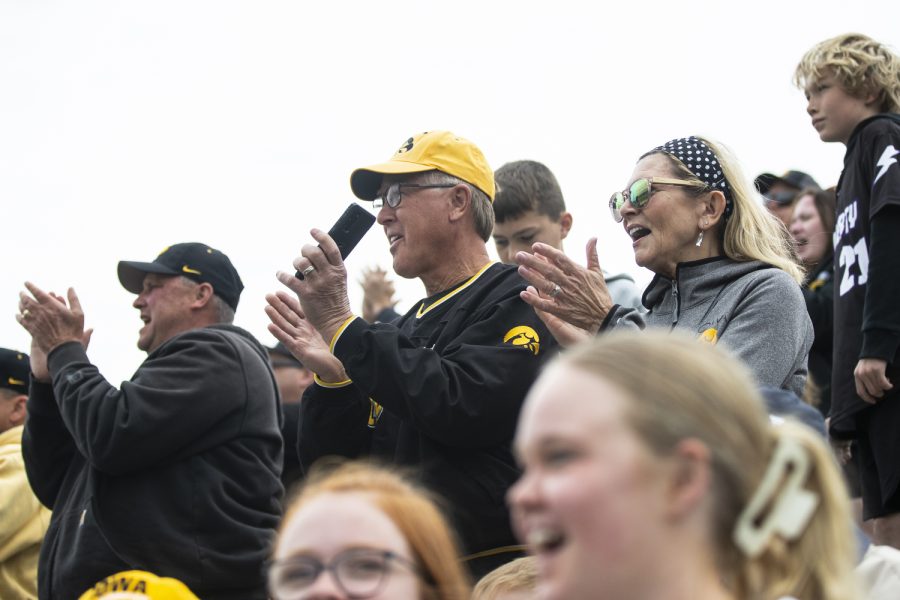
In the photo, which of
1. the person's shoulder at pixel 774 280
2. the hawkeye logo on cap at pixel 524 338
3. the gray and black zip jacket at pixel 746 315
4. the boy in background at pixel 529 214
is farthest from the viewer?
the boy in background at pixel 529 214

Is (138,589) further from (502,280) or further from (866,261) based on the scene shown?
(866,261)

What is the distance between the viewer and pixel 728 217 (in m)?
4.10

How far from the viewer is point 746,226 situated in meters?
4.05

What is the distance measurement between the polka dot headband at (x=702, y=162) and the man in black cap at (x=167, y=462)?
1.99m

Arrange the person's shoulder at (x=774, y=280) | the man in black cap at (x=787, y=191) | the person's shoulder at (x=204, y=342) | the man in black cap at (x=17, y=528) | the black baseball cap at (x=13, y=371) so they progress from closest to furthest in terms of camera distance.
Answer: the person's shoulder at (x=774, y=280) → the person's shoulder at (x=204, y=342) → the man in black cap at (x=17, y=528) → the black baseball cap at (x=13, y=371) → the man in black cap at (x=787, y=191)

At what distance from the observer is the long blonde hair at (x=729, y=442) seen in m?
1.64

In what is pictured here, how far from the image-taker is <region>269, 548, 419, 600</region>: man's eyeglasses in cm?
208

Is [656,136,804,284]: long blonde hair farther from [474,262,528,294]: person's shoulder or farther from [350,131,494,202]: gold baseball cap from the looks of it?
[350,131,494,202]: gold baseball cap

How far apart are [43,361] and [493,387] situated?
2.39 meters

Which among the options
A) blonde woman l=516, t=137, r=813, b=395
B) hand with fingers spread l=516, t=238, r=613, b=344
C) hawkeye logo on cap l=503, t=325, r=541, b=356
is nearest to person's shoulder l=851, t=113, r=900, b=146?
blonde woman l=516, t=137, r=813, b=395

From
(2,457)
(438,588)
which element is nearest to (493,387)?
(438,588)

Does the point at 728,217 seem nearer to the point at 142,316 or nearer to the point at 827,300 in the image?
the point at 827,300

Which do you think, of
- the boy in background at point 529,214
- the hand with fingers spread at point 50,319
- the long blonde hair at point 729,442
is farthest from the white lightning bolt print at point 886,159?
the hand with fingers spread at point 50,319

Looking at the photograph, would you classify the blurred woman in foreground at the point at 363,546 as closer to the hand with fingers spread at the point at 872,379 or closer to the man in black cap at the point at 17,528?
the hand with fingers spread at the point at 872,379
